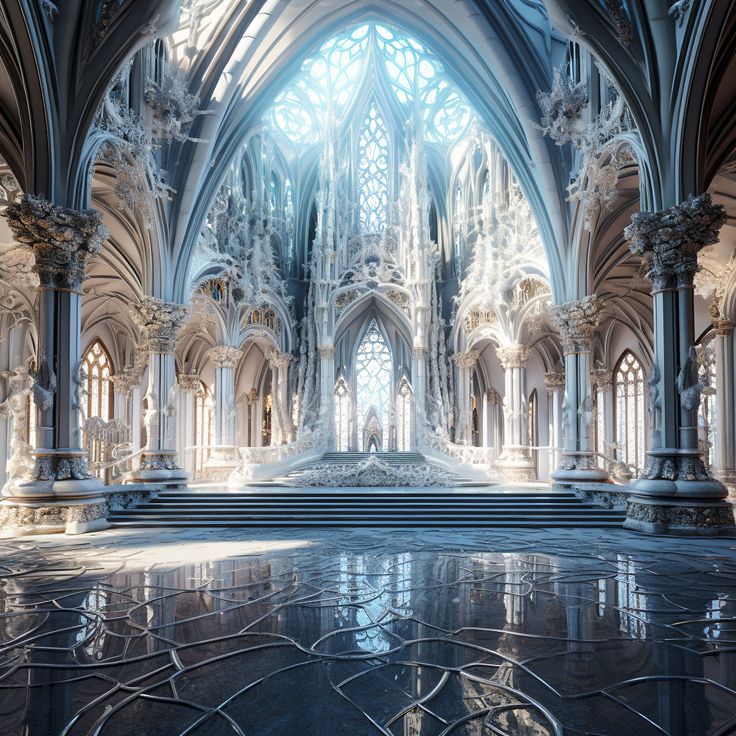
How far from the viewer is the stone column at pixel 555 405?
30984 mm

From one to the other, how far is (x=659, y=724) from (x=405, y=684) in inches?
54.2

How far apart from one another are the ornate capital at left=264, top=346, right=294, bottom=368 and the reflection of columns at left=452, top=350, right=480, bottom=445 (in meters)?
7.71

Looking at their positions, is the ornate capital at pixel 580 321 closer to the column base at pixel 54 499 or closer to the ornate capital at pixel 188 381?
the column base at pixel 54 499

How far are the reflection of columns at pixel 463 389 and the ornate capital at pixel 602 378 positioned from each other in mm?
5436

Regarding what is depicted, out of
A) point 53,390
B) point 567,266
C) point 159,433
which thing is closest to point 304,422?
point 159,433

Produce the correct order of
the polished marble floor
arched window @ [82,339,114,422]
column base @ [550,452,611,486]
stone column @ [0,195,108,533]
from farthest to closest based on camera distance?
arched window @ [82,339,114,422] < column base @ [550,452,611,486] < stone column @ [0,195,108,533] < the polished marble floor

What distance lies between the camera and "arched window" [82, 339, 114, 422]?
2852 centimetres

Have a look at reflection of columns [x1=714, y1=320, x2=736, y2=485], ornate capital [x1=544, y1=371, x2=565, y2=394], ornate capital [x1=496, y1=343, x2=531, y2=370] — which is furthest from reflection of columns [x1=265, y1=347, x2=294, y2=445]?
reflection of columns [x1=714, y1=320, x2=736, y2=485]

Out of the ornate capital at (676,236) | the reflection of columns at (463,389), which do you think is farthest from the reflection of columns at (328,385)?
the ornate capital at (676,236)

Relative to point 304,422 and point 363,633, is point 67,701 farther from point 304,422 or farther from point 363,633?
point 304,422

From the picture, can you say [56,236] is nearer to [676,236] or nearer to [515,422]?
[676,236]

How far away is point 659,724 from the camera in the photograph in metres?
3.23

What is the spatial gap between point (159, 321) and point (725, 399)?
16.1m

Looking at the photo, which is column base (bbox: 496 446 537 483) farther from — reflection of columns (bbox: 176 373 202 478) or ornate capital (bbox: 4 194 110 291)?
reflection of columns (bbox: 176 373 202 478)
